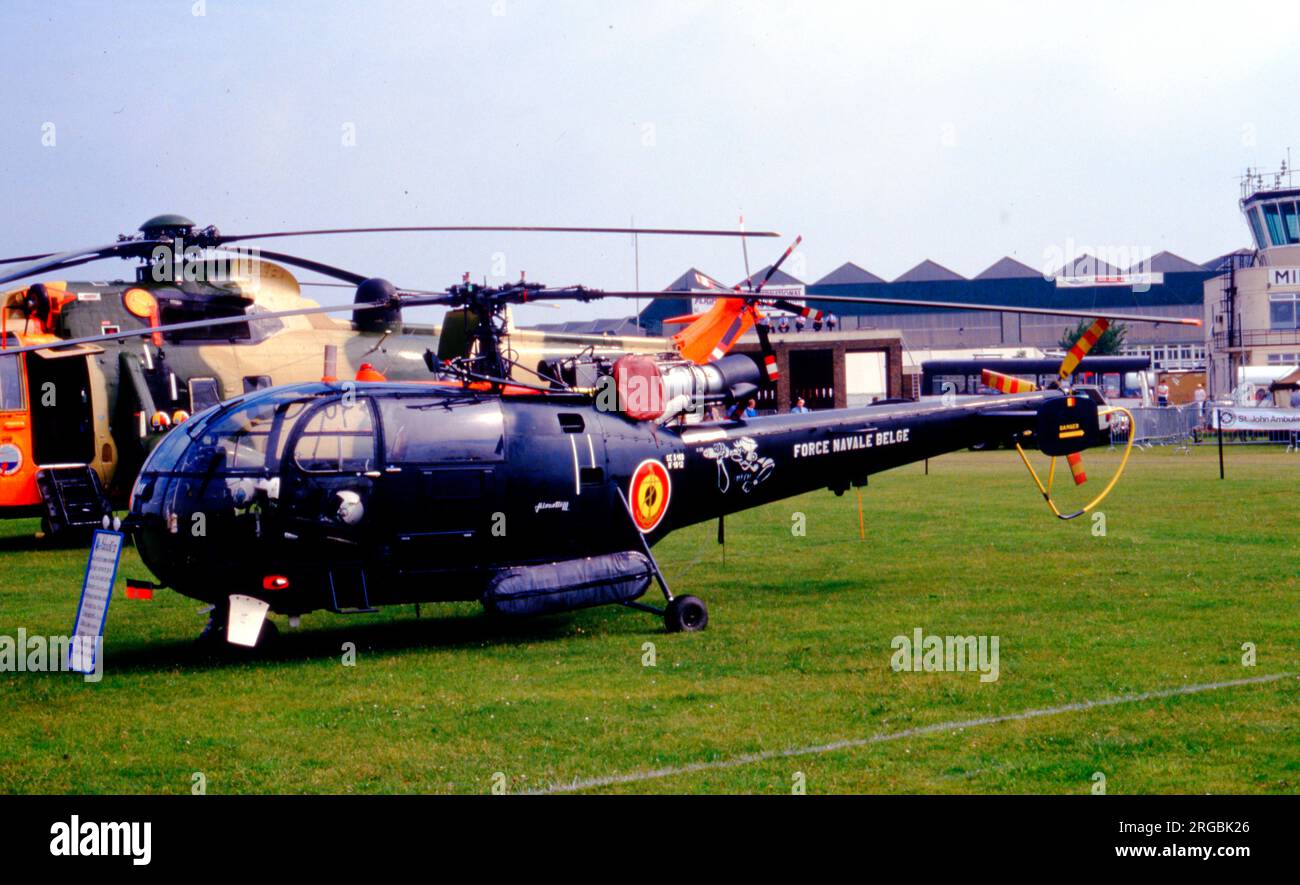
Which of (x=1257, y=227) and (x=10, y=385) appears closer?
(x=10, y=385)

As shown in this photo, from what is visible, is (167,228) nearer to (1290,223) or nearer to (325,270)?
(325,270)

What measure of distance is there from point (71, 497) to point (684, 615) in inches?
490

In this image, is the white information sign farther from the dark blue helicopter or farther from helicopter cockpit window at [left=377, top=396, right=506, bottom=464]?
helicopter cockpit window at [left=377, top=396, right=506, bottom=464]

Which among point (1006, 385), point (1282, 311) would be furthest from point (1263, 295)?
point (1006, 385)

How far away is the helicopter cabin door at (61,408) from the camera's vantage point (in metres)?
21.9

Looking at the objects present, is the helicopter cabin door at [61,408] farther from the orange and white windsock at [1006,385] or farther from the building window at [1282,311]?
the building window at [1282,311]

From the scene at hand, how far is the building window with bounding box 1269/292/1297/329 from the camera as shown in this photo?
8075 cm

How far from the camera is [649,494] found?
14516 millimetres

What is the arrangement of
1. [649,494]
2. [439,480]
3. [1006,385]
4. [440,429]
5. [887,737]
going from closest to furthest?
[887,737], [439,480], [440,429], [649,494], [1006,385]

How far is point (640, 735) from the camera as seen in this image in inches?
374

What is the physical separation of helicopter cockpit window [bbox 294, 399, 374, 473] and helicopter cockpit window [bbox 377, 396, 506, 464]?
0.19 meters

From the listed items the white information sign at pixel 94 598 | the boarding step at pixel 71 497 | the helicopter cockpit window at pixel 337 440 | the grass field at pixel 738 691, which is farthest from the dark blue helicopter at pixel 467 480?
the boarding step at pixel 71 497
